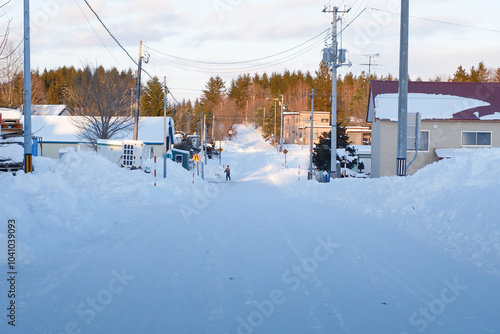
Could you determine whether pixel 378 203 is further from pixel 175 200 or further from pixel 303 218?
pixel 175 200

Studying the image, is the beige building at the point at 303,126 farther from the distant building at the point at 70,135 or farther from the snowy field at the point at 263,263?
the snowy field at the point at 263,263

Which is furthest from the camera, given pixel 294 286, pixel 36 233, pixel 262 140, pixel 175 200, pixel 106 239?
pixel 262 140

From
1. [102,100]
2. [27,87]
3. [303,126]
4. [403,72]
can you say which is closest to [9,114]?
[27,87]

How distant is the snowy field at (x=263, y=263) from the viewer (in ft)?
18.9

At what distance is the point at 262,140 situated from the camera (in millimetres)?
113938

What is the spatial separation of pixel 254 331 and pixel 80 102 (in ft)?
152

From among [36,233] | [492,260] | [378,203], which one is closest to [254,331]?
[492,260]

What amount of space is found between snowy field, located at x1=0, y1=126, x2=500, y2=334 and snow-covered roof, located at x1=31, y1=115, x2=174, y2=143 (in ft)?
114

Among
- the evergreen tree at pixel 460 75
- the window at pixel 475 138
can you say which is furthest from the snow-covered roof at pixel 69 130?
the evergreen tree at pixel 460 75

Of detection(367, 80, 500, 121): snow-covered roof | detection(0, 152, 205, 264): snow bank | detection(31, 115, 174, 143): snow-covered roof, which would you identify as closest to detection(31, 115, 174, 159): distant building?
detection(31, 115, 174, 143): snow-covered roof

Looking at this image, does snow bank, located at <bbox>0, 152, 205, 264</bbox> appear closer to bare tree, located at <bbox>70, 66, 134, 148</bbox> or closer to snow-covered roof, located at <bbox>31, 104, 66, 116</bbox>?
bare tree, located at <bbox>70, 66, 134, 148</bbox>

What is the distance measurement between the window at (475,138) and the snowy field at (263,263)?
19.9 m

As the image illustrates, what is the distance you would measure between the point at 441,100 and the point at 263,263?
32131mm

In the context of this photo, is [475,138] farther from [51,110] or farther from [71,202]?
[51,110]
